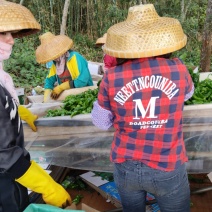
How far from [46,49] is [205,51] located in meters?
2.49

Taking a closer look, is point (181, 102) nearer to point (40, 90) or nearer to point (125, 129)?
point (125, 129)

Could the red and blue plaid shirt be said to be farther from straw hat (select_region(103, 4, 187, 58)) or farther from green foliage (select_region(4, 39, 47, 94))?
green foliage (select_region(4, 39, 47, 94))

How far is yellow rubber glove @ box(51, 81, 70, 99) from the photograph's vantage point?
335 centimetres

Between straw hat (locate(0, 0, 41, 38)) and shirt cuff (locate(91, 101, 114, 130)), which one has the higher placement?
straw hat (locate(0, 0, 41, 38))

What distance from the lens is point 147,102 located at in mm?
1532

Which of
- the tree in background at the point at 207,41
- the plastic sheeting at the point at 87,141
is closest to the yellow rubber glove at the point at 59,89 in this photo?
the plastic sheeting at the point at 87,141

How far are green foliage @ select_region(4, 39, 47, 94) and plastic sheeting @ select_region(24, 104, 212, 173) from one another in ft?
15.8

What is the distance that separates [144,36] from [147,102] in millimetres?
353

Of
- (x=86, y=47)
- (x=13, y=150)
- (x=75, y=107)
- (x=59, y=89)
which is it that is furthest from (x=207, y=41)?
→ (x=86, y=47)

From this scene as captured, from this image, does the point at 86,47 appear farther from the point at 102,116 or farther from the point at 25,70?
the point at 102,116

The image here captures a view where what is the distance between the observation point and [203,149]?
233 cm

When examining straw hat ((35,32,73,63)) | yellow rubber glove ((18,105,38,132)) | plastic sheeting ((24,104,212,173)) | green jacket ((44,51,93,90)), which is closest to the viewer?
plastic sheeting ((24,104,212,173))

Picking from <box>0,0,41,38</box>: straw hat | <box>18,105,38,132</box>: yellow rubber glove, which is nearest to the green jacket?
<box>18,105,38,132</box>: yellow rubber glove

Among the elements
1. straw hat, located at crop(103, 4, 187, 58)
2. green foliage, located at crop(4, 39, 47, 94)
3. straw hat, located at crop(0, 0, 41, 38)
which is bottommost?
green foliage, located at crop(4, 39, 47, 94)
